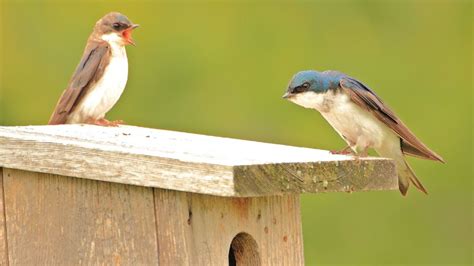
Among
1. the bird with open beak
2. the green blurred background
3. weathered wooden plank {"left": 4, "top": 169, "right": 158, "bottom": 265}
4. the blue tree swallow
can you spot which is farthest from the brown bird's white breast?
the green blurred background

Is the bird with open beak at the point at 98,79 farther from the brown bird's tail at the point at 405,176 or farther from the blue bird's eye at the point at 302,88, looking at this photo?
the brown bird's tail at the point at 405,176

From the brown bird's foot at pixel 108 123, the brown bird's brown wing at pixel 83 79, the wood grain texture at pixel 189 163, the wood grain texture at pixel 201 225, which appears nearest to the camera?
the wood grain texture at pixel 189 163

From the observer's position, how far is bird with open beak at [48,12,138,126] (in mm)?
5387

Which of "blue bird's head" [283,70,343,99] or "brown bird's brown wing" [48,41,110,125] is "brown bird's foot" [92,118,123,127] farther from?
"blue bird's head" [283,70,343,99]

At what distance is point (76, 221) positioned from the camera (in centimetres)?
398

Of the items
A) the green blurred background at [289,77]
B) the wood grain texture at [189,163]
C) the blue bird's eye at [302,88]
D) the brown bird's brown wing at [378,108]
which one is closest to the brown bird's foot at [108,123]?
the wood grain texture at [189,163]

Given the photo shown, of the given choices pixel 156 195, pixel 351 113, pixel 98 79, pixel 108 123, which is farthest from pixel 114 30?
pixel 156 195

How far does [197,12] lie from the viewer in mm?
10312

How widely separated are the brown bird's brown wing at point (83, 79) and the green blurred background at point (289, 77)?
393 centimetres

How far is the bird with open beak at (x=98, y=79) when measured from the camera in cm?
539

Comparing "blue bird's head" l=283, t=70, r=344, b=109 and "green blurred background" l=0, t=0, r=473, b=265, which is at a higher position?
"green blurred background" l=0, t=0, r=473, b=265

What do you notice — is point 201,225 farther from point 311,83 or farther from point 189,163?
point 311,83

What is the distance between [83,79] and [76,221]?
155cm

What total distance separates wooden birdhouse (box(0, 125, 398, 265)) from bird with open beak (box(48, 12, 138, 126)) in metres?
1.15
